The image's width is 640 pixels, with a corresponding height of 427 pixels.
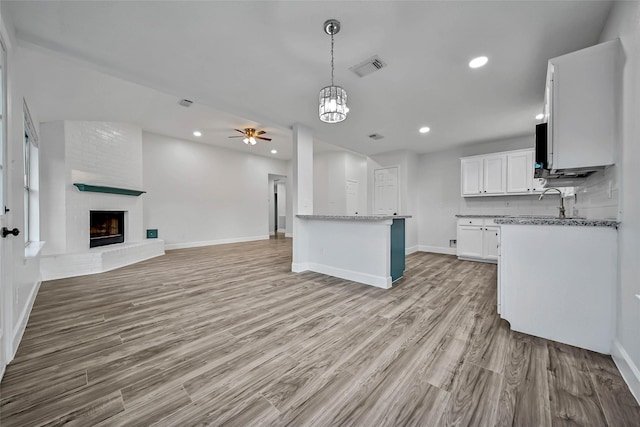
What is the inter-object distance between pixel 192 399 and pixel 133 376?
1.66 ft

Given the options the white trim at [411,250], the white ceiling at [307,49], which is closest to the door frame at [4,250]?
the white ceiling at [307,49]

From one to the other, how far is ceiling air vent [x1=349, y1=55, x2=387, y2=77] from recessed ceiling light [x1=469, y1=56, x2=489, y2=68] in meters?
0.90

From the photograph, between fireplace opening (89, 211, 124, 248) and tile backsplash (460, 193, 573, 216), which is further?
tile backsplash (460, 193, 573, 216)

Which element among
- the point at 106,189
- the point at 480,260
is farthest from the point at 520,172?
the point at 106,189

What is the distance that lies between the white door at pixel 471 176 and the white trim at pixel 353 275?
3425 mm

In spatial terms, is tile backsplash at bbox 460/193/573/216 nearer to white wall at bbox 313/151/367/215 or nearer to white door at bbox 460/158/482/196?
white door at bbox 460/158/482/196

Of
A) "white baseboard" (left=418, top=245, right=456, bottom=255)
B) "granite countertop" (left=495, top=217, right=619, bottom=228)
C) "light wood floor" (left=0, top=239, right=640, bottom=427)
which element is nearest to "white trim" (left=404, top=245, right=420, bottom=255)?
"white baseboard" (left=418, top=245, right=456, bottom=255)

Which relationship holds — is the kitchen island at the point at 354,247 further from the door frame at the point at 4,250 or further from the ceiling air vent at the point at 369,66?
the door frame at the point at 4,250

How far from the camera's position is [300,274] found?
4086mm

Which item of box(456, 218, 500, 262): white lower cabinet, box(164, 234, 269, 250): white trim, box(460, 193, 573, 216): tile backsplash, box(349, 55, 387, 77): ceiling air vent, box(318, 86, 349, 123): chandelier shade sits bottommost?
box(164, 234, 269, 250): white trim

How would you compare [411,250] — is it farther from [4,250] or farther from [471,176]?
[4,250]

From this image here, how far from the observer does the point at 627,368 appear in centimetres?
152

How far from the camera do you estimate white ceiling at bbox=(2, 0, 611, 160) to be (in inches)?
76.4

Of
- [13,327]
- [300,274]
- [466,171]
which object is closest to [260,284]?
[300,274]
